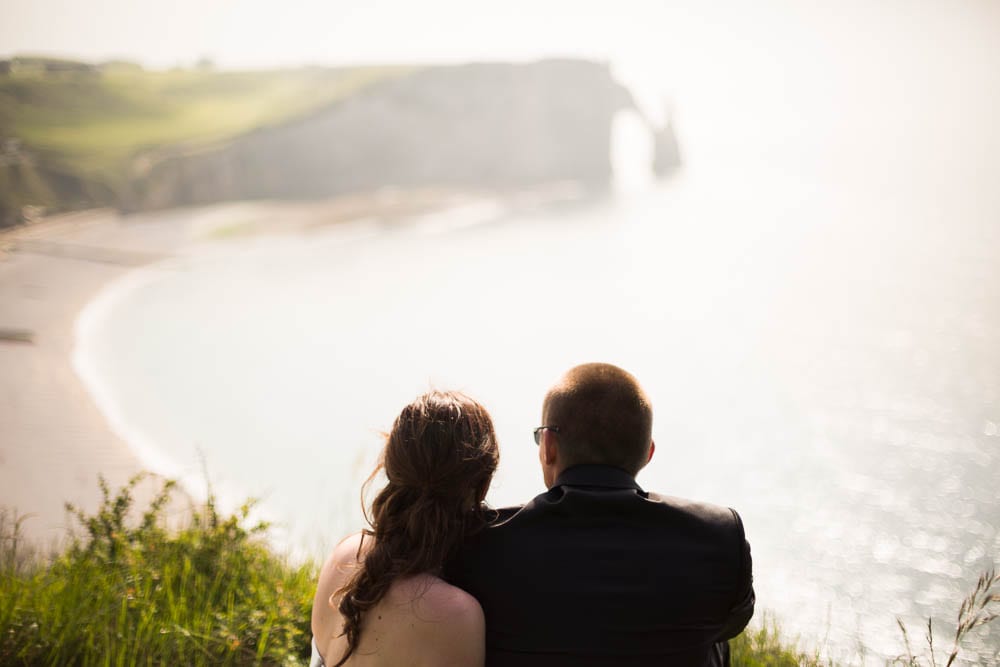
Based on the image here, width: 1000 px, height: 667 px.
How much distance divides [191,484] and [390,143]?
40404 millimetres

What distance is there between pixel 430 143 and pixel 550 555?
5109cm

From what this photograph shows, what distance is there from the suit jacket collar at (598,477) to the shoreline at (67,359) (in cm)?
321

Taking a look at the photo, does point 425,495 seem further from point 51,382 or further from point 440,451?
point 51,382

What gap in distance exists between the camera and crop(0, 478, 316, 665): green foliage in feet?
10.7

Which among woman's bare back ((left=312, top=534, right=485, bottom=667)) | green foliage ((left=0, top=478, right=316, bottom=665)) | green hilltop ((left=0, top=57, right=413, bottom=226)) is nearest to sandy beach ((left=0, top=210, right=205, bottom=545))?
green foliage ((left=0, top=478, right=316, bottom=665))

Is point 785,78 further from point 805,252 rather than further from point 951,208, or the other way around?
point 805,252

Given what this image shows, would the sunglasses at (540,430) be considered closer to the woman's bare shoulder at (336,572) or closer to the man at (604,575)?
the man at (604,575)

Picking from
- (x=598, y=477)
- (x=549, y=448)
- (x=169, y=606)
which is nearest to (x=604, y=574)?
(x=598, y=477)

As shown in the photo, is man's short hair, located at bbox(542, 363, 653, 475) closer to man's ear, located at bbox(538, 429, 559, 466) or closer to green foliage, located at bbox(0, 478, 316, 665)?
man's ear, located at bbox(538, 429, 559, 466)

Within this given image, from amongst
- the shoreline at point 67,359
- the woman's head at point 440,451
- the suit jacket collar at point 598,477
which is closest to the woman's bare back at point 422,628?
the woman's head at point 440,451

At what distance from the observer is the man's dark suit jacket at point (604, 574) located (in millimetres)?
1930

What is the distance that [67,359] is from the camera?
1394 cm

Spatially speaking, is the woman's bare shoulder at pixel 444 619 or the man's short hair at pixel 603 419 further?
the man's short hair at pixel 603 419

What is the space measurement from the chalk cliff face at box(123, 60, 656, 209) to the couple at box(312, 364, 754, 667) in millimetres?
28746
